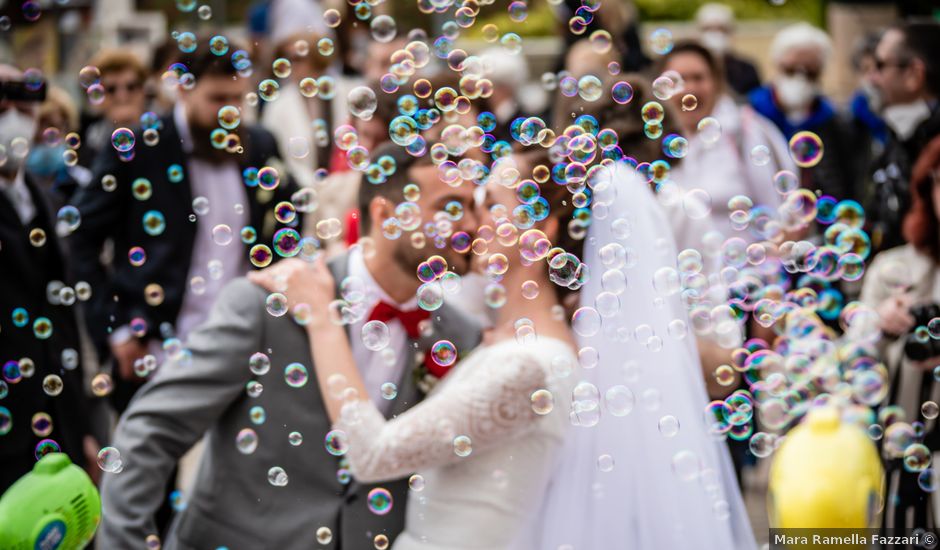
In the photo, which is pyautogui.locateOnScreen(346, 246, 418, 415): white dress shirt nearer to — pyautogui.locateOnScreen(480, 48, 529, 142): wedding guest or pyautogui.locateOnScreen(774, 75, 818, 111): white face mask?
pyautogui.locateOnScreen(480, 48, 529, 142): wedding guest

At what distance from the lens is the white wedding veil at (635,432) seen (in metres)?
2.92

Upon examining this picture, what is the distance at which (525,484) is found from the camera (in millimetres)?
2895

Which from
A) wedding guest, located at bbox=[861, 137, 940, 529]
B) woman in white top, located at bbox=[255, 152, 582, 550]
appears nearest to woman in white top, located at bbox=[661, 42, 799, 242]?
wedding guest, located at bbox=[861, 137, 940, 529]

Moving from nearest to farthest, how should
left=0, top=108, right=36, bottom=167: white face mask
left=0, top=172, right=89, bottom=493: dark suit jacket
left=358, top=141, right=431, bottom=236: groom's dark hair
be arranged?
left=358, top=141, right=431, bottom=236: groom's dark hair < left=0, top=172, right=89, bottom=493: dark suit jacket < left=0, top=108, right=36, bottom=167: white face mask

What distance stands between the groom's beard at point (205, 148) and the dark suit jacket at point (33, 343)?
0.64 meters

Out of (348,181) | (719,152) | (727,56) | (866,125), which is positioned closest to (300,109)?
(348,181)

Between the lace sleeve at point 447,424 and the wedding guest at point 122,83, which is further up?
the wedding guest at point 122,83

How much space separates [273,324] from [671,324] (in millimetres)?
1003

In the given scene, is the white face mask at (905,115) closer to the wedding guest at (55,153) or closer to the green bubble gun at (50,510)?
the wedding guest at (55,153)

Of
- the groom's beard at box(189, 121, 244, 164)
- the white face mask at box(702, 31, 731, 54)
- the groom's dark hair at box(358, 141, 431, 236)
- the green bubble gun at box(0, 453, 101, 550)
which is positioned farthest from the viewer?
the white face mask at box(702, 31, 731, 54)

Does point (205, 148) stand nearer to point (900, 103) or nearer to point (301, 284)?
point (301, 284)

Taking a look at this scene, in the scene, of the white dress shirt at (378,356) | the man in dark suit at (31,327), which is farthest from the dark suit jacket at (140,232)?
the white dress shirt at (378,356)

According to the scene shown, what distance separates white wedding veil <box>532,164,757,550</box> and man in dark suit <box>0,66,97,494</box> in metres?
1.56

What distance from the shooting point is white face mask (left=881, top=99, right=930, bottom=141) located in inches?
209
